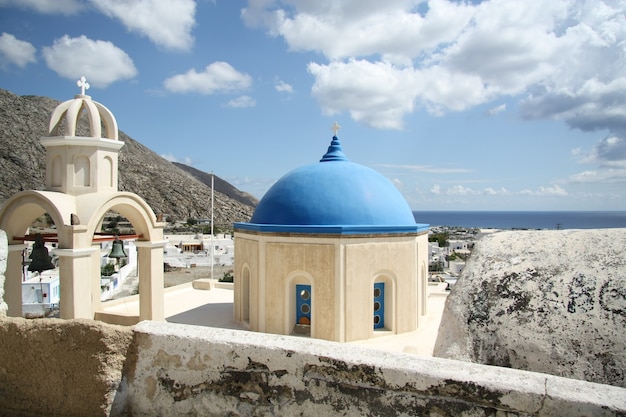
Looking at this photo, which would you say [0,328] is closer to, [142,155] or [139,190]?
[139,190]

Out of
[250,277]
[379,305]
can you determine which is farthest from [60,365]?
[379,305]

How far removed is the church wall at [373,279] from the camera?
1091 centimetres

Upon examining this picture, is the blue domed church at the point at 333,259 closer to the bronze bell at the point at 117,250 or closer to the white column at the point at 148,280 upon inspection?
the white column at the point at 148,280

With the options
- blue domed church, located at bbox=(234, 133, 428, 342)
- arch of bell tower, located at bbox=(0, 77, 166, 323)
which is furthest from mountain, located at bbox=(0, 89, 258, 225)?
blue domed church, located at bbox=(234, 133, 428, 342)

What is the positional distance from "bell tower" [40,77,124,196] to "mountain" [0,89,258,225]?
66.3 meters

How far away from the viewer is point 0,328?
10.2 ft

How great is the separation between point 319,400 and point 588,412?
1399 millimetres

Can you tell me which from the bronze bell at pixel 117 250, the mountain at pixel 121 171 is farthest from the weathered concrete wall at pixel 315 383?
the mountain at pixel 121 171

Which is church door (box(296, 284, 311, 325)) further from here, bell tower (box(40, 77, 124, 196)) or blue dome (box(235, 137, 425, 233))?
bell tower (box(40, 77, 124, 196))

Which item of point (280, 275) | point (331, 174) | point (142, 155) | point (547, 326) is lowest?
point (280, 275)

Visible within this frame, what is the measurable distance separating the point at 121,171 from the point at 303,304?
287 ft

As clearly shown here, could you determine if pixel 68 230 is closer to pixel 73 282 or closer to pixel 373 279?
pixel 73 282

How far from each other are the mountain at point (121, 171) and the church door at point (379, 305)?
68834 millimetres

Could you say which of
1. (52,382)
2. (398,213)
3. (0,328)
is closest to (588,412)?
(52,382)
